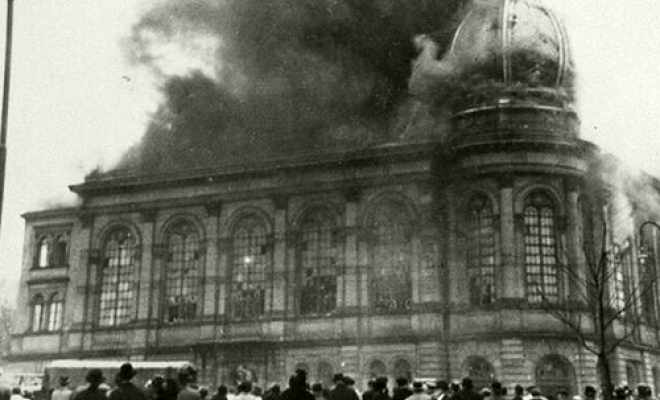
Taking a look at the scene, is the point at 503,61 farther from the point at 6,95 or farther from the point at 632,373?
the point at 6,95

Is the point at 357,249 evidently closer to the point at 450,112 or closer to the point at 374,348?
the point at 374,348

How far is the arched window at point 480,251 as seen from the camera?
1550 inches

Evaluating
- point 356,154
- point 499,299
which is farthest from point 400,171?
point 499,299

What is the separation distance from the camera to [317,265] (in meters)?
43.0

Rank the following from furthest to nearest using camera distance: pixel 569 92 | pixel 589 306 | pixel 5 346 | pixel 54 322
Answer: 1. pixel 5 346
2. pixel 54 322
3. pixel 569 92
4. pixel 589 306

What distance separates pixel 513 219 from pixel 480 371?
20.5 feet

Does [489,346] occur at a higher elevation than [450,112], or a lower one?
lower

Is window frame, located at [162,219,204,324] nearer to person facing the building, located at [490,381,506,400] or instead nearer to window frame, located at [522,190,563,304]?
window frame, located at [522,190,563,304]

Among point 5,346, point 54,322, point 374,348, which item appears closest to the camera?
point 374,348

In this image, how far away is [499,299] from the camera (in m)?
38.4

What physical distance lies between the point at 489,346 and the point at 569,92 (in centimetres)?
1275

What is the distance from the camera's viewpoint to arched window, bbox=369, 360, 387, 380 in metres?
40.2

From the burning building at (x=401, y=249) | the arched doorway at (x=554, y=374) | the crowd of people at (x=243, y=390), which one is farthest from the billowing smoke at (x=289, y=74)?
the crowd of people at (x=243, y=390)

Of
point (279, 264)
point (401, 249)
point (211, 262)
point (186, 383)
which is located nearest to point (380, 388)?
point (186, 383)
